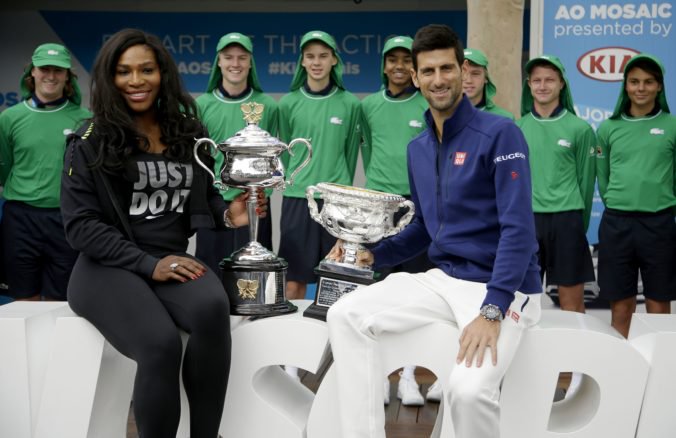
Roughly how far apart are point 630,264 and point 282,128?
187cm

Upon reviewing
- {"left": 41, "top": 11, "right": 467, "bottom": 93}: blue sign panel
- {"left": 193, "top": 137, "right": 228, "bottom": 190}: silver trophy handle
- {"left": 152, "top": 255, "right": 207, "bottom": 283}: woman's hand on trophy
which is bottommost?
{"left": 152, "top": 255, "right": 207, "bottom": 283}: woman's hand on trophy

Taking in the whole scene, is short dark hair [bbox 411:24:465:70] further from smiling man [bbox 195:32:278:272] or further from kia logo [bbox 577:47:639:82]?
kia logo [bbox 577:47:639:82]

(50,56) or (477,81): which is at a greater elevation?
(50,56)

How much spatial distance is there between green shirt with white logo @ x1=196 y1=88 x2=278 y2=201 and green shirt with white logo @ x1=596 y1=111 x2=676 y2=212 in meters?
1.70

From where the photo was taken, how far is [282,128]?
4.95m

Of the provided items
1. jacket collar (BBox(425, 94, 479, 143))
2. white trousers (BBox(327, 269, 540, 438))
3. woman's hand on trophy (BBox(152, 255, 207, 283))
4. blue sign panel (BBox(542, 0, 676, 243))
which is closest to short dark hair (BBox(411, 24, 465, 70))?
jacket collar (BBox(425, 94, 479, 143))

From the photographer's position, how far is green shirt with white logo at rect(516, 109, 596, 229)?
4.84 m

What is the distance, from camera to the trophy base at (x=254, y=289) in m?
3.34

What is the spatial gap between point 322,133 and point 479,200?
1936mm

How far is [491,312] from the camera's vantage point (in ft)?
9.14

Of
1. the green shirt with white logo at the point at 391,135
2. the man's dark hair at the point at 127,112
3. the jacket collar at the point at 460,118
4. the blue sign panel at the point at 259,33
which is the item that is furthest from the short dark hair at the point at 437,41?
the blue sign panel at the point at 259,33

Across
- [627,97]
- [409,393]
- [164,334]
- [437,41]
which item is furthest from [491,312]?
[627,97]

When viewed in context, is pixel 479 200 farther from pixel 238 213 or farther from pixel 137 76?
pixel 137 76

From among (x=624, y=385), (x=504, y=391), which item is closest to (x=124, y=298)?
(x=504, y=391)
